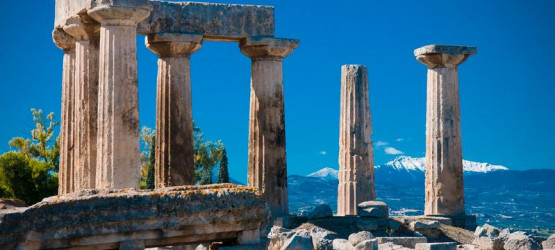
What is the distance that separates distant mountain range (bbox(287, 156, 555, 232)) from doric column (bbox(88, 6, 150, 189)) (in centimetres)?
5236

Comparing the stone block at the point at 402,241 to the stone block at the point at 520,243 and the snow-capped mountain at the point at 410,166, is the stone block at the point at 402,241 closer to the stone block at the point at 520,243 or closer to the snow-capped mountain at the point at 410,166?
the stone block at the point at 520,243

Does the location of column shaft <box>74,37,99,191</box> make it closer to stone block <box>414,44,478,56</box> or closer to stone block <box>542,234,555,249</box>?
stone block <box>414,44,478,56</box>

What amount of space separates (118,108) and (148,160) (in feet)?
112

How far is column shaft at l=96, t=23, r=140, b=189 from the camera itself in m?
31.4

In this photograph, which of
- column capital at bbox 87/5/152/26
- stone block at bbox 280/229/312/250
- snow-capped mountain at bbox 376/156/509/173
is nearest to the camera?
stone block at bbox 280/229/312/250

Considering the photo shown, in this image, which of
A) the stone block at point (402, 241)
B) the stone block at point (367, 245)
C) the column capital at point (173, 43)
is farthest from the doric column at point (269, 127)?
the stone block at point (367, 245)

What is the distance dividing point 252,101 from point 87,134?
23.2 ft

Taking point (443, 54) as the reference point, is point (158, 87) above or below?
below

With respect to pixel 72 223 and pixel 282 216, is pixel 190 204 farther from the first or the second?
pixel 282 216

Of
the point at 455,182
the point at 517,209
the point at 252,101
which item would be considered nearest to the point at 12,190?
the point at 252,101

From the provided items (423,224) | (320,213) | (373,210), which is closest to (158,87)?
(320,213)

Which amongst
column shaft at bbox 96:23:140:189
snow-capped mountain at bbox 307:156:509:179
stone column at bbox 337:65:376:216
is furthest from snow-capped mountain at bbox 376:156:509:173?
column shaft at bbox 96:23:140:189

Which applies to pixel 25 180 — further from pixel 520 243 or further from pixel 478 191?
pixel 478 191

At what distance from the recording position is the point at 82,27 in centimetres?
3419
